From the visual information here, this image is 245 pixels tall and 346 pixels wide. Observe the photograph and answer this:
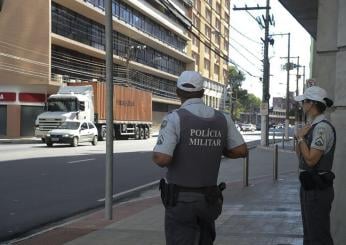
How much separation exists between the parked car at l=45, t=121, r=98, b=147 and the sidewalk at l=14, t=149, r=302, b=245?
2155cm

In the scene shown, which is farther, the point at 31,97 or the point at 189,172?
the point at 31,97

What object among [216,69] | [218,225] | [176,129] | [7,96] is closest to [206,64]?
[216,69]

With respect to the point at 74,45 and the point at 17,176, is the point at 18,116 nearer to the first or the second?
the point at 74,45

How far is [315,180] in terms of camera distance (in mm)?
5543

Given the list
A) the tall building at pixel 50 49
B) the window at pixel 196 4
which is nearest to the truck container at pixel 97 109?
the tall building at pixel 50 49

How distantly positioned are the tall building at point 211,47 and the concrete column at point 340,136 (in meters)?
82.2

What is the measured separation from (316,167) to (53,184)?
10626 mm

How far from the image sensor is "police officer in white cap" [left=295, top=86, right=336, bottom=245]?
549 centimetres

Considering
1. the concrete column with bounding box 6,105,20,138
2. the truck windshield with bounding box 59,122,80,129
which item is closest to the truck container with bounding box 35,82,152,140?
the truck windshield with bounding box 59,122,80,129

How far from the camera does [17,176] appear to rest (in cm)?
1655

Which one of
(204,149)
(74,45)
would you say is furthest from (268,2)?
(204,149)

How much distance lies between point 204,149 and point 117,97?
43175 mm

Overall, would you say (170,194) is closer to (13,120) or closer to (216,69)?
(13,120)

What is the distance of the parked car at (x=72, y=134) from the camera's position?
3378 cm
